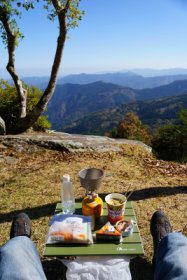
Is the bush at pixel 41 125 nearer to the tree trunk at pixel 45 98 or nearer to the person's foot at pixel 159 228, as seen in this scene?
the tree trunk at pixel 45 98

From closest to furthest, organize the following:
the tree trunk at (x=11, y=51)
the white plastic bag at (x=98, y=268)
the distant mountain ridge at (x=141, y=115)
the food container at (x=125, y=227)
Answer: the white plastic bag at (x=98, y=268) < the food container at (x=125, y=227) < the tree trunk at (x=11, y=51) < the distant mountain ridge at (x=141, y=115)

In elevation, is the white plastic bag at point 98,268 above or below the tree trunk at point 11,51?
below

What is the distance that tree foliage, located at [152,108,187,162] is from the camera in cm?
1796

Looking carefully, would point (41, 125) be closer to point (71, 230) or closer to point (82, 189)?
point (82, 189)

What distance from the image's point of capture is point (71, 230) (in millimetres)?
3547

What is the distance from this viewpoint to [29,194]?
711 cm

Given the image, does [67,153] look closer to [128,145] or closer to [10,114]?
[128,145]

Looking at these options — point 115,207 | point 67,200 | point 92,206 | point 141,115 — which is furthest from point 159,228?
point 141,115

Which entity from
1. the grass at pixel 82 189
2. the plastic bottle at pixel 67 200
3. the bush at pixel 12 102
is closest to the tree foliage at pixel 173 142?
the bush at pixel 12 102

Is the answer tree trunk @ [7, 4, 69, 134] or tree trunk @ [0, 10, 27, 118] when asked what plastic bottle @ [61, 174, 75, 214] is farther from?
tree trunk @ [0, 10, 27, 118]

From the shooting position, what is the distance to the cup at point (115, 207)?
374 cm

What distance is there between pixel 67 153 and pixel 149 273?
19.1 ft

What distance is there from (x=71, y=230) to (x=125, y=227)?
657 millimetres

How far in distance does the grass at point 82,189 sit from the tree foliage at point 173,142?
25.3ft
